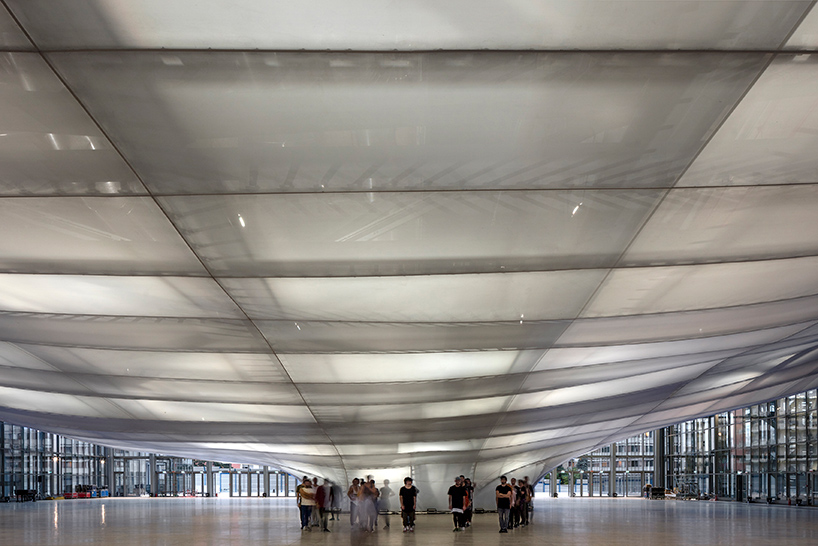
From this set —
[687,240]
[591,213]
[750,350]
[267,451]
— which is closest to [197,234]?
[591,213]

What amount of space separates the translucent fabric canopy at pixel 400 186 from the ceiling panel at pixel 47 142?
0.03 meters

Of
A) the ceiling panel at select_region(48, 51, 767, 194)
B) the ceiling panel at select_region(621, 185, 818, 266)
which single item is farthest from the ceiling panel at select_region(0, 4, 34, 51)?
the ceiling panel at select_region(621, 185, 818, 266)

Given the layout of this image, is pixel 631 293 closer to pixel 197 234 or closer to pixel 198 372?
pixel 197 234

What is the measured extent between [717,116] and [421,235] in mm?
4040

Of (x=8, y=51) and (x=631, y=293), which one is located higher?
(x=8, y=51)

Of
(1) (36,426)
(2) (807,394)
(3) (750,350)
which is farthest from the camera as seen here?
(2) (807,394)

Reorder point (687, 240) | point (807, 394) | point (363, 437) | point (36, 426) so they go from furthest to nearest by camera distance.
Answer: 1. point (807, 394)
2. point (36, 426)
3. point (363, 437)
4. point (687, 240)

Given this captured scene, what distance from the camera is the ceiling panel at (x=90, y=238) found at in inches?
355

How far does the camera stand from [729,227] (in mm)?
10203

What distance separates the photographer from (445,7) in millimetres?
5645

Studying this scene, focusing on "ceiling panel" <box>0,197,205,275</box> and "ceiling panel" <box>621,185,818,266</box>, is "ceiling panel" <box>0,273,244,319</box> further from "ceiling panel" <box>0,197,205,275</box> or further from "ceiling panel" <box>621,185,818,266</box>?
"ceiling panel" <box>621,185,818,266</box>

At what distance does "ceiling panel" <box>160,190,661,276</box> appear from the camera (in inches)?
355

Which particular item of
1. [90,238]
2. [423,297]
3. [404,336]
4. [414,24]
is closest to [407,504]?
[404,336]

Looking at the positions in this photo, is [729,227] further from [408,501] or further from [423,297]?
[408,501]
